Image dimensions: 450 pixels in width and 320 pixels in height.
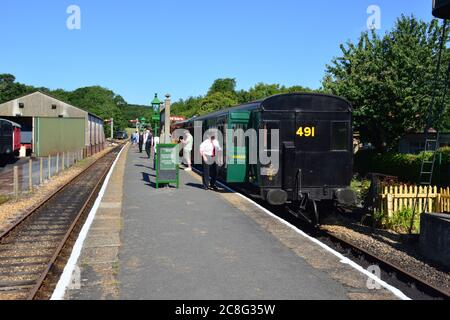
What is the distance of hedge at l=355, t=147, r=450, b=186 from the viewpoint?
1700cm

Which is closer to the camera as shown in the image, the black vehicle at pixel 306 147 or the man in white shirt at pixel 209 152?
the black vehicle at pixel 306 147

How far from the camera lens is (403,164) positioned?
19438 millimetres

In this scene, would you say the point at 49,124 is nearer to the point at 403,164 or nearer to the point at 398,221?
the point at 403,164

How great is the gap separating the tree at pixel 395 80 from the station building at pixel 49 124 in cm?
2121

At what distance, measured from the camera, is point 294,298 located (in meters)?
5.48

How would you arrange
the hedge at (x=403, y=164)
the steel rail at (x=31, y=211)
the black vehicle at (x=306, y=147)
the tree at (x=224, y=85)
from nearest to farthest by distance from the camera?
the steel rail at (x=31, y=211) → the black vehicle at (x=306, y=147) → the hedge at (x=403, y=164) → the tree at (x=224, y=85)

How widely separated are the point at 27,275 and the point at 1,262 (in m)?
1.00

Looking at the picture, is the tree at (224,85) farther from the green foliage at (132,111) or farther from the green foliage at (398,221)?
the green foliage at (398,221)

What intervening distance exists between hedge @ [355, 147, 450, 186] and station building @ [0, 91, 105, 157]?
68.2ft

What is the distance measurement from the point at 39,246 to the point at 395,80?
16.3 m

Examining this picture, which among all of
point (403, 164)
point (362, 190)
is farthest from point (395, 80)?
point (362, 190)

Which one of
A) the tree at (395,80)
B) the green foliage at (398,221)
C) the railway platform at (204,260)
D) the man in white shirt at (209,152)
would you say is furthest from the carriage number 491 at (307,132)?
the tree at (395,80)

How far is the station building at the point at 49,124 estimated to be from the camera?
36.1m
